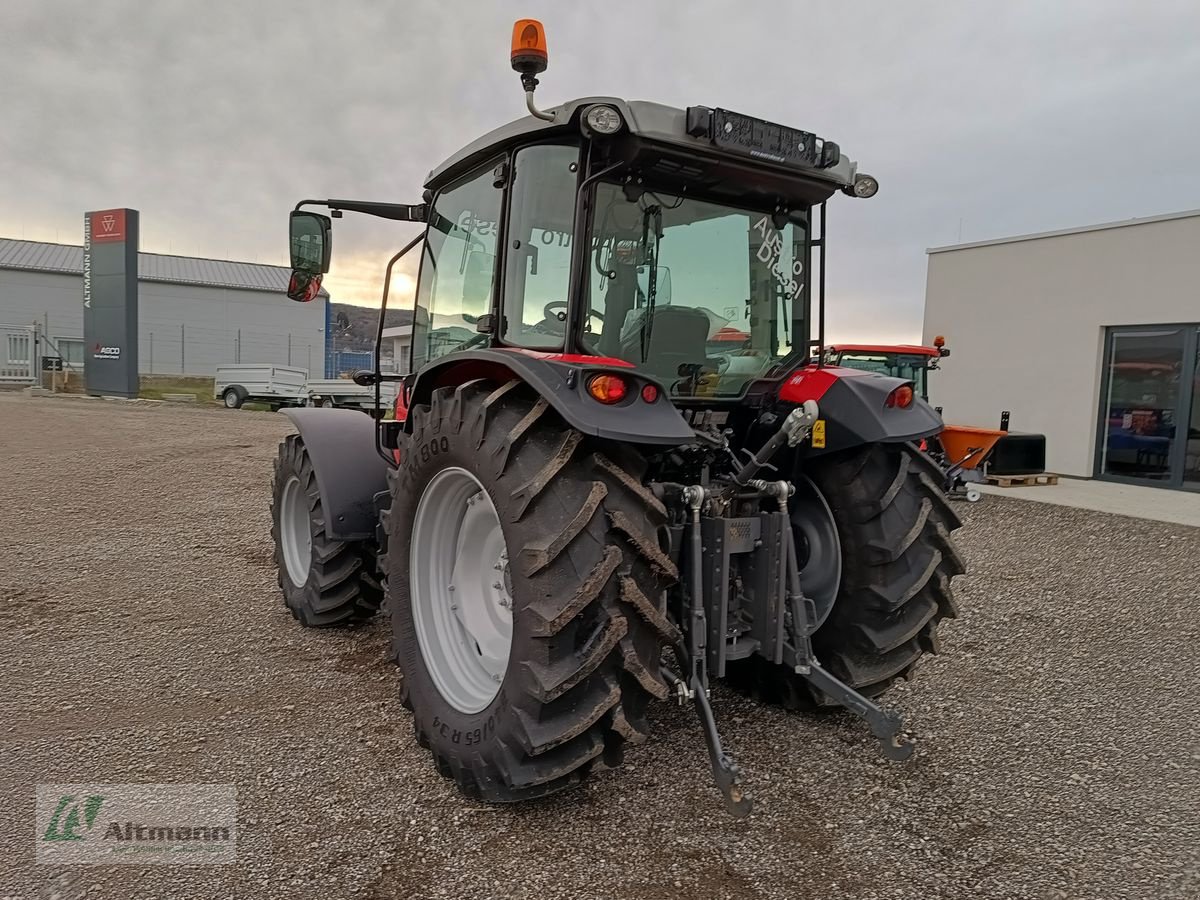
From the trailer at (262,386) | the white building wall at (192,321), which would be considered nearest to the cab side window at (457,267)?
the trailer at (262,386)

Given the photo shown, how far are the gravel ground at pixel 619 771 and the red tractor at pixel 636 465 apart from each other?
23 centimetres

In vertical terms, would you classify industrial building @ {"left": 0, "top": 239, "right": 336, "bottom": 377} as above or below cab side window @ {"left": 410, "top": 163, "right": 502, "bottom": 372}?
above

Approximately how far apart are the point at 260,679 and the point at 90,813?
3.63 feet

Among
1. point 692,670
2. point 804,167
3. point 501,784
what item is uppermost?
point 804,167

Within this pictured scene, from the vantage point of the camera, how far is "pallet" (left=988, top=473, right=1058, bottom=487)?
11.0 m

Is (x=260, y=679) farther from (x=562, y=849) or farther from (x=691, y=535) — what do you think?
(x=691, y=535)

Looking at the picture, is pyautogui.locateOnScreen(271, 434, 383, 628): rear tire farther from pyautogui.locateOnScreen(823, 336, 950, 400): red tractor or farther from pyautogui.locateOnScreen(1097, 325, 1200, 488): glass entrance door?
pyautogui.locateOnScreen(1097, 325, 1200, 488): glass entrance door

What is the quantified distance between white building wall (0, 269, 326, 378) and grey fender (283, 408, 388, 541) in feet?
121

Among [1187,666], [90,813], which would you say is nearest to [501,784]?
[90,813]

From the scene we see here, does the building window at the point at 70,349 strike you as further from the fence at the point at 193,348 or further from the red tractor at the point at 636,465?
the red tractor at the point at 636,465

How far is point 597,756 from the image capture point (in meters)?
2.32

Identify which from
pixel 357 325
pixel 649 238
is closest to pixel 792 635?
pixel 649 238

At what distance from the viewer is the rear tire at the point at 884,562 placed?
2.95 metres

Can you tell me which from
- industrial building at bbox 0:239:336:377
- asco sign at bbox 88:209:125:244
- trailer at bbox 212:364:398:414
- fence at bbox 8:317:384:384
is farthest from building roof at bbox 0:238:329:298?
trailer at bbox 212:364:398:414
